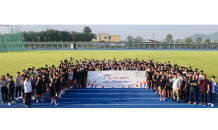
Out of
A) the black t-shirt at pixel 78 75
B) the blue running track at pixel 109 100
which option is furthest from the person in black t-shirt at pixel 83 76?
the blue running track at pixel 109 100

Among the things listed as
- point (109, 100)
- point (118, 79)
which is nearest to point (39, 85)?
point (109, 100)

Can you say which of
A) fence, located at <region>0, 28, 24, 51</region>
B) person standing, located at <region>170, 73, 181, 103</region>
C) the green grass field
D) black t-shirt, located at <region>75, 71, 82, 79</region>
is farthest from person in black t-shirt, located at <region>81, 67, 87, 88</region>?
fence, located at <region>0, 28, 24, 51</region>

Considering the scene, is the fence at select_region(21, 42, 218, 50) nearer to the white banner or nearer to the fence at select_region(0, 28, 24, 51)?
the fence at select_region(0, 28, 24, 51)

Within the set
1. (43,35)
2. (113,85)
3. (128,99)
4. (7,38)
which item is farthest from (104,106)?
(43,35)

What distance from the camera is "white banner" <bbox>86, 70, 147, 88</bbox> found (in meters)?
12.6

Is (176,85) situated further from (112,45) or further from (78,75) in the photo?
(112,45)

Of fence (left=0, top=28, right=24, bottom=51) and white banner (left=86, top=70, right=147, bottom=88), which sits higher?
fence (left=0, top=28, right=24, bottom=51)

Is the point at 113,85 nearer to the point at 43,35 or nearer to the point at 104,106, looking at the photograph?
the point at 104,106

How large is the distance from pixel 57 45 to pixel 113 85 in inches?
2508

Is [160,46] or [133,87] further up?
[160,46]

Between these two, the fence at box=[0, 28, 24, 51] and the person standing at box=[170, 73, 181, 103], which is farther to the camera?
the fence at box=[0, 28, 24, 51]

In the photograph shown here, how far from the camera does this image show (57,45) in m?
71.1

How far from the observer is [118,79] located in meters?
12.7

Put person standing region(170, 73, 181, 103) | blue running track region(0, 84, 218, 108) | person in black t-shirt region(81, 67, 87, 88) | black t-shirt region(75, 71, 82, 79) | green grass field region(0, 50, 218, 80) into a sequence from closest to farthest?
blue running track region(0, 84, 218, 108), person standing region(170, 73, 181, 103), black t-shirt region(75, 71, 82, 79), person in black t-shirt region(81, 67, 87, 88), green grass field region(0, 50, 218, 80)
